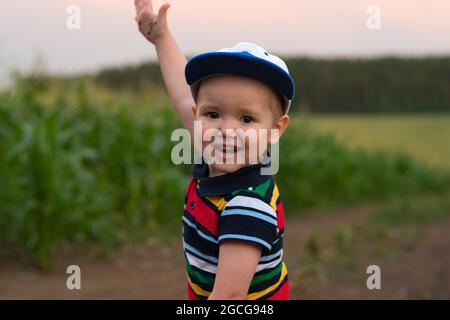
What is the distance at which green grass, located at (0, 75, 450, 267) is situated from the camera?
502 centimetres

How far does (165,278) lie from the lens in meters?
5.04

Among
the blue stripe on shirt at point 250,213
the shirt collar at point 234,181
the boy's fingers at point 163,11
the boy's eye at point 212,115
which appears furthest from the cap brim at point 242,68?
the boy's fingers at point 163,11

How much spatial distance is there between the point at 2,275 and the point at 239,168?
3509mm

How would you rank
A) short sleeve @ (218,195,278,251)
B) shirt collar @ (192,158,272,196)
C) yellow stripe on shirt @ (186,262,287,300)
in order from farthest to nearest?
yellow stripe on shirt @ (186,262,287,300) < shirt collar @ (192,158,272,196) < short sleeve @ (218,195,278,251)

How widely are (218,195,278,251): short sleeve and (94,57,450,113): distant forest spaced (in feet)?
36.6

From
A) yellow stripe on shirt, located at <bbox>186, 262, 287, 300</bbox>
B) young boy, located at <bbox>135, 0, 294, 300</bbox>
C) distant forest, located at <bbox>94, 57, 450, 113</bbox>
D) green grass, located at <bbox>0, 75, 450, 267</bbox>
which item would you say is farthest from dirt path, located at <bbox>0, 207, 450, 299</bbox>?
distant forest, located at <bbox>94, 57, 450, 113</bbox>

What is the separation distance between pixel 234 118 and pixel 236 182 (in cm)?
18

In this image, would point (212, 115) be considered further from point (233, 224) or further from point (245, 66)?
point (233, 224)

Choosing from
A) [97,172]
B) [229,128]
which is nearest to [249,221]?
[229,128]

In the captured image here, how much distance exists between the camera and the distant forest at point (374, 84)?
13.7 m

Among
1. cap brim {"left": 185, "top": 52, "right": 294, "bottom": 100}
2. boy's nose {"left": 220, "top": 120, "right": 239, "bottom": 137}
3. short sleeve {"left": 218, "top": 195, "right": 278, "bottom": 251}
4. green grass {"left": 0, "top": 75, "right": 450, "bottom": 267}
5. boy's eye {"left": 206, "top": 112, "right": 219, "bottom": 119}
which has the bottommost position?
short sleeve {"left": 218, "top": 195, "right": 278, "bottom": 251}

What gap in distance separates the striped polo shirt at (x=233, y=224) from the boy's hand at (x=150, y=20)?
0.54m

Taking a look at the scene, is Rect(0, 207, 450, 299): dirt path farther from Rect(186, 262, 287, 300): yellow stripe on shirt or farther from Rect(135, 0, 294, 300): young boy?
Rect(135, 0, 294, 300): young boy

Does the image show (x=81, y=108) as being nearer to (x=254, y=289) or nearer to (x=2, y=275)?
(x=2, y=275)
